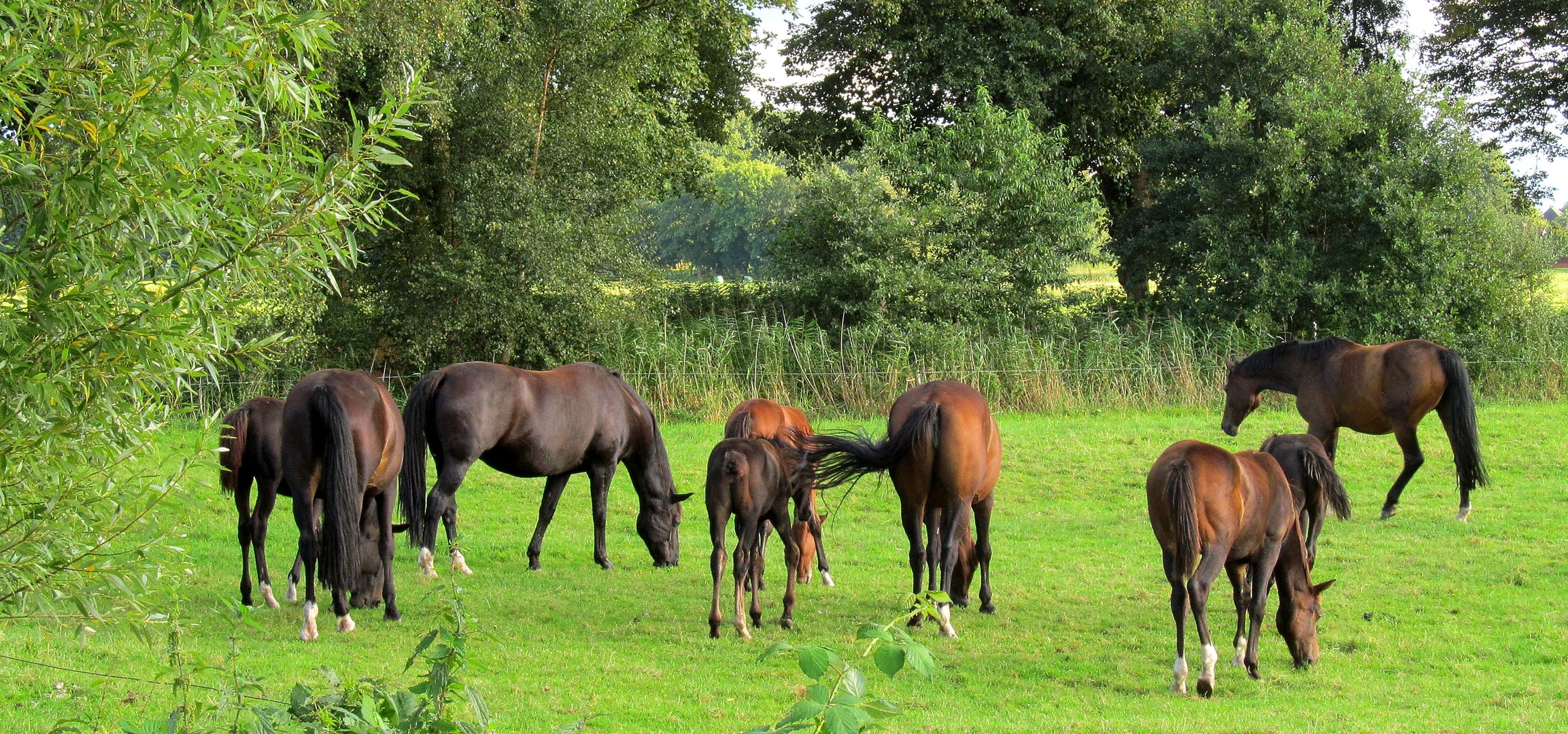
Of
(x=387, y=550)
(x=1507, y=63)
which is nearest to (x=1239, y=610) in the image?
(x=387, y=550)

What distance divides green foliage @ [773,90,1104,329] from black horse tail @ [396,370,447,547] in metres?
11.3

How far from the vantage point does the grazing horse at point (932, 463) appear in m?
7.52

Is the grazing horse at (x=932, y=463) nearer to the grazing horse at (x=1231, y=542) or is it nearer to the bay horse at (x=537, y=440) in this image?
the grazing horse at (x=1231, y=542)

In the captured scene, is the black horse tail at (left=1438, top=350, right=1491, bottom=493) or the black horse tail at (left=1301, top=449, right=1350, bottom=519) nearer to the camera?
the black horse tail at (left=1301, top=449, right=1350, bottom=519)

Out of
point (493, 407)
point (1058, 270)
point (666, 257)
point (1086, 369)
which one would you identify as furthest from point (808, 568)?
point (666, 257)

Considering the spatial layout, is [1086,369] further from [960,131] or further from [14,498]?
[14,498]

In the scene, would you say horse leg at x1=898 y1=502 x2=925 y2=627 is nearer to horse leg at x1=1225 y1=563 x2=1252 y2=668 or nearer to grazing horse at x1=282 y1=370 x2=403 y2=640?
horse leg at x1=1225 y1=563 x2=1252 y2=668

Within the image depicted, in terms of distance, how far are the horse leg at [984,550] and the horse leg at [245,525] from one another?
468 centimetres

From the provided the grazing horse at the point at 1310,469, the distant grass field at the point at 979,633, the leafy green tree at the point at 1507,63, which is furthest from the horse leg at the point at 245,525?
the leafy green tree at the point at 1507,63

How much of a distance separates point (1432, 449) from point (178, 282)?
14.9 metres

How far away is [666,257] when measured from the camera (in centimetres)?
7356

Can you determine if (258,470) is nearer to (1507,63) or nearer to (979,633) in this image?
(979,633)

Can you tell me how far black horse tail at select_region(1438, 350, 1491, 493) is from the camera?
1126 cm

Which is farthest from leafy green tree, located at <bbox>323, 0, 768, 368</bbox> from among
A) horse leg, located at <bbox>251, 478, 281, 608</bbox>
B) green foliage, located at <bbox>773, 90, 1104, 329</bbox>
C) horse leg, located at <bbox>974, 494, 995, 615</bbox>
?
horse leg, located at <bbox>974, 494, 995, 615</bbox>
